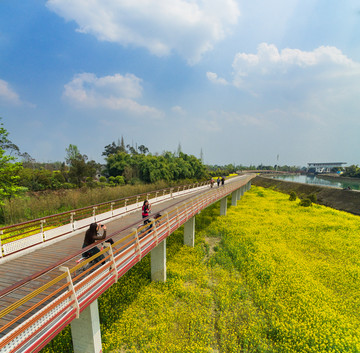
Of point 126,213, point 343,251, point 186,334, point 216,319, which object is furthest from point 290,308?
point 126,213

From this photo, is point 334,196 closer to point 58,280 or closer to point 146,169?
point 146,169

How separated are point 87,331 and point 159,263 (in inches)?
218

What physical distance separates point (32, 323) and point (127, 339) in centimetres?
567

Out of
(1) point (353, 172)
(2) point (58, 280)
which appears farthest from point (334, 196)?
(1) point (353, 172)

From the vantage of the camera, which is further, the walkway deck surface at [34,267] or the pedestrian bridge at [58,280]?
the walkway deck surface at [34,267]

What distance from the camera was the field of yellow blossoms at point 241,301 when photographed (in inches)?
327

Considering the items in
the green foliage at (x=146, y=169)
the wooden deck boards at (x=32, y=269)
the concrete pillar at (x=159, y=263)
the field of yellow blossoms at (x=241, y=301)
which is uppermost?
the green foliage at (x=146, y=169)

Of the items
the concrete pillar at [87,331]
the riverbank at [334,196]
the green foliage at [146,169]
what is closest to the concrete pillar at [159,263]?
the concrete pillar at [87,331]

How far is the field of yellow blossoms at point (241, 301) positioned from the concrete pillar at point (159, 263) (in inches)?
17.7

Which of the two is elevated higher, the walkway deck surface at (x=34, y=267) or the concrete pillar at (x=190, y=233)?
the walkway deck surface at (x=34, y=267)

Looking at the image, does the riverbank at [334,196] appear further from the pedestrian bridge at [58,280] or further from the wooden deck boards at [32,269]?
the wooden deck boards at [32,269]

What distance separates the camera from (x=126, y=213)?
15.1 m

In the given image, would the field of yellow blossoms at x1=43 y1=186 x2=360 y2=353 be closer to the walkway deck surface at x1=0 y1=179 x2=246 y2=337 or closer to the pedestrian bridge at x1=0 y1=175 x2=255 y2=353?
the pedestrian bridge at x1=0 y1=175 x2=255 y2=353

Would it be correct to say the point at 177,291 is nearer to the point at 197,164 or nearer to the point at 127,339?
the point at 127,339
